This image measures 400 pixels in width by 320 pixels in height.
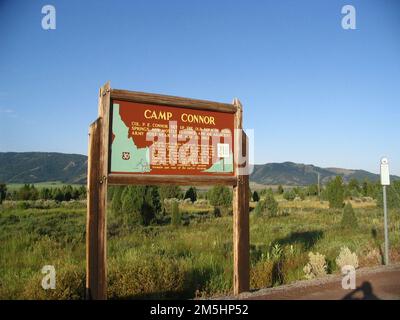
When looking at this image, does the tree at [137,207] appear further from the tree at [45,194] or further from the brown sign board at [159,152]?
the tree at [45,194]

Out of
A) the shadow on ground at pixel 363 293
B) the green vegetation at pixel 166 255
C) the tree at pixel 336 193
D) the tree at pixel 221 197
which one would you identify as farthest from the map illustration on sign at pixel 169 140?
the tree at pixel 336 193

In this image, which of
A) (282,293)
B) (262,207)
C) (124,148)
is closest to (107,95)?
(124,148)

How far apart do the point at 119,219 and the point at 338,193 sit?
64.3 ft

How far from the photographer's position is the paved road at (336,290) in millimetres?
6285

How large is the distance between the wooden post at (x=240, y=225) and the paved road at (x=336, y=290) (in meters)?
0.29

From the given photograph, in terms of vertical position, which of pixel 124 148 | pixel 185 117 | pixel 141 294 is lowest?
pixel 141 294

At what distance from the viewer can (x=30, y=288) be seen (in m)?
6.41

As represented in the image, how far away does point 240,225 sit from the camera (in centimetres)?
682

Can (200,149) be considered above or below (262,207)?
above

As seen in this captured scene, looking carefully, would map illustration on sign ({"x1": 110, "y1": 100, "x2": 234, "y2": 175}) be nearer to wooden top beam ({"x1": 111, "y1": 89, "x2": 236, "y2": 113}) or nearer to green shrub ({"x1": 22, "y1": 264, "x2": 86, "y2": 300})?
wooden top beam ({"x1": 111, "y1": 89, "x2": 236, "y2": 113})

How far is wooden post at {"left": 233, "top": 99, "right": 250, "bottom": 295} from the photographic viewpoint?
6707mm

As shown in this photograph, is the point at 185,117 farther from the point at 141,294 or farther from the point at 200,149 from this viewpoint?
the point at 141,294

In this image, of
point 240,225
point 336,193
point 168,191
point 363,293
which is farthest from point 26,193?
point 363,293

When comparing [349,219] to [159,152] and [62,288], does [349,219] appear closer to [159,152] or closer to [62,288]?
[159,152]
